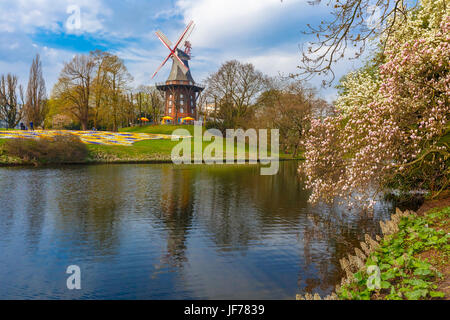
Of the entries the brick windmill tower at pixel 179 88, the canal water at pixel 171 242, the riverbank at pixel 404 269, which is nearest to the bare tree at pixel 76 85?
the brick windmill tower at pixel 179 88

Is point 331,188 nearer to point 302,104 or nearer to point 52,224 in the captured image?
point 52,224

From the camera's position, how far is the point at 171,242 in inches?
414

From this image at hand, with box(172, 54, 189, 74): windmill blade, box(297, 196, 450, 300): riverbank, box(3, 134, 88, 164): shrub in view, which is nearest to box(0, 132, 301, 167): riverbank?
box(3, 134, 88, 164): shrub

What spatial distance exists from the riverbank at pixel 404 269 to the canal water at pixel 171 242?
1.05m

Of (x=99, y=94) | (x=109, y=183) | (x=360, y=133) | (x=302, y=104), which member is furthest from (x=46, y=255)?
(x=99, y=94)

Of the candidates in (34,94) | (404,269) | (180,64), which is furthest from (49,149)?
(180,64)

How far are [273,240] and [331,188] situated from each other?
3.05 metres

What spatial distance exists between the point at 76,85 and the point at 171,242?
58.2 metres

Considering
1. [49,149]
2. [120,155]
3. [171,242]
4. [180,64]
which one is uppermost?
[180,64]

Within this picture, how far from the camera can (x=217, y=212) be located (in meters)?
15.1

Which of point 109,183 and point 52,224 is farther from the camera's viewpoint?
point 109,183

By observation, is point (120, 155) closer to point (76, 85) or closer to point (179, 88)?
point (76, 85)

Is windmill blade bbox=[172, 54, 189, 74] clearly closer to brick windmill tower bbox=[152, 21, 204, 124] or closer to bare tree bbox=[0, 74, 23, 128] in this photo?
brick windmill tower bbox=[152, 21, 204, 124]

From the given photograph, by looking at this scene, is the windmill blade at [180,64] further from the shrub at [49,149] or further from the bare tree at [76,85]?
the shrub at [49,149]
